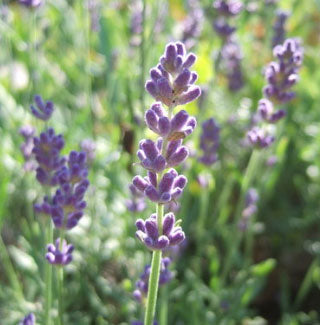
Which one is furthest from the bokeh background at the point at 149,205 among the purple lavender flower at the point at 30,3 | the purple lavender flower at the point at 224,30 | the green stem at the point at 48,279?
the green stem at the point at 48,279

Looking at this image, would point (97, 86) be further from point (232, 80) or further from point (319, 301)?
point (319, 301)

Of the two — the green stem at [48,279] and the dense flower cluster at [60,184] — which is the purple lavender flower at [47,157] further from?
the green stem at [48,279]

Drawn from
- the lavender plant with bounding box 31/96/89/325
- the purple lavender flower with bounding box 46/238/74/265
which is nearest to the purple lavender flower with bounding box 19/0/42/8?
the lavender plant with bounding box 31/96/89/325

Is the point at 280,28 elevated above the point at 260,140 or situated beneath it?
elevated above

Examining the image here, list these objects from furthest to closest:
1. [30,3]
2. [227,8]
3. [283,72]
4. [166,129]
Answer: [227,8] → [30,3] → [283,72] → [166,129]

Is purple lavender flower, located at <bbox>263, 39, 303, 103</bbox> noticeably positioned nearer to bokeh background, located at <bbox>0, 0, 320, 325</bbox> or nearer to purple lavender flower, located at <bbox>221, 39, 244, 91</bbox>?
bokeh background, located at <bbox>0, 0, 320, 325</bbox>

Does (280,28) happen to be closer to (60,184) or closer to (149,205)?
(149,205)

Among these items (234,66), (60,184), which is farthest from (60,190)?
(234,66)
